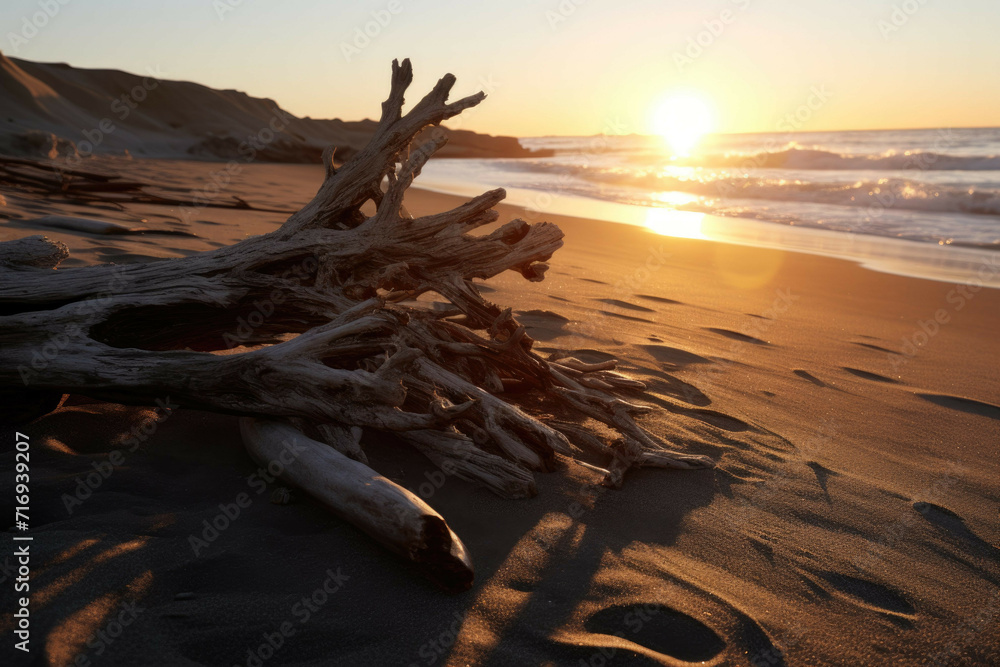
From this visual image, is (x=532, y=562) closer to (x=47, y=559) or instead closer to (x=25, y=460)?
(x=47, y=559)

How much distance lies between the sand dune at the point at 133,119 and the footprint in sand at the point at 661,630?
14.6m

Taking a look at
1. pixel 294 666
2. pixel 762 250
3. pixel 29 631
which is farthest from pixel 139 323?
pixel 762 250

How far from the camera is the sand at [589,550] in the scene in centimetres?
189

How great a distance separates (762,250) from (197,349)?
894 centimetres

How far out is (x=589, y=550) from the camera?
2.41 m

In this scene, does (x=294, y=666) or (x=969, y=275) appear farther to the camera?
(x=969, y=275)

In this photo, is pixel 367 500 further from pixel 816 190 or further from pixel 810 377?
pixel 816 190

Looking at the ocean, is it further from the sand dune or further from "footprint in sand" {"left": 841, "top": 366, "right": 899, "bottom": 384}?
the sand dune

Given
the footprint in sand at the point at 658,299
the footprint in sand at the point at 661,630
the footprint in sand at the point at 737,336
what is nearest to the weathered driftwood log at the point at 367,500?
the footprint in sand at the point at 661,630

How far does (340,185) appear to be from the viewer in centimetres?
334

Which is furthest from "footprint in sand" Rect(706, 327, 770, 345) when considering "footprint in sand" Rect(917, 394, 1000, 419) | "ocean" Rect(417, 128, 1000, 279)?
"ocean" Rect(417, 128, 1000, 279)

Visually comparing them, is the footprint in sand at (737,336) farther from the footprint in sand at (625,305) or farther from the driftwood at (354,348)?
the driftwood at (354,348)

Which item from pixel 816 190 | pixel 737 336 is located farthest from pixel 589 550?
pixel 816 190

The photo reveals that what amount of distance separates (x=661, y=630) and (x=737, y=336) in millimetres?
3763
